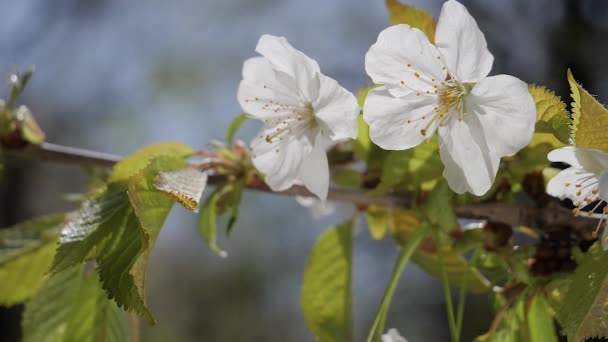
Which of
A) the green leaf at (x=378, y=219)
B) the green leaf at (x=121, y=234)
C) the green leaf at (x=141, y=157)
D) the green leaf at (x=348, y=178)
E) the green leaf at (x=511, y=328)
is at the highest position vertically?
the green leaf at (x=121, y=234)

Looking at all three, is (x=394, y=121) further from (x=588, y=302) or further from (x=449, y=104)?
(x=588, y=302)

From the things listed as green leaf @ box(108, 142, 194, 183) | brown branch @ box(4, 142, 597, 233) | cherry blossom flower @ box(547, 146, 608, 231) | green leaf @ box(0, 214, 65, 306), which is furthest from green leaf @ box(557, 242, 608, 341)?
green leaf @ box(0, 214, 65, 306)

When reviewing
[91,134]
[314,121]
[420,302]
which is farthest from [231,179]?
[91,134]

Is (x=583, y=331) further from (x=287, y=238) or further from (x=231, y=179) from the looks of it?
(x=287, y=238)

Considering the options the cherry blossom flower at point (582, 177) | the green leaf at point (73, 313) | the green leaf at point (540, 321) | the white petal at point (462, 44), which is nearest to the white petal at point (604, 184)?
the cherry blossom flower at point (582, 177)

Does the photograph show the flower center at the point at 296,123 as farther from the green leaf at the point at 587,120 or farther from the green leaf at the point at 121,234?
the green leaf at the point at 587,120
